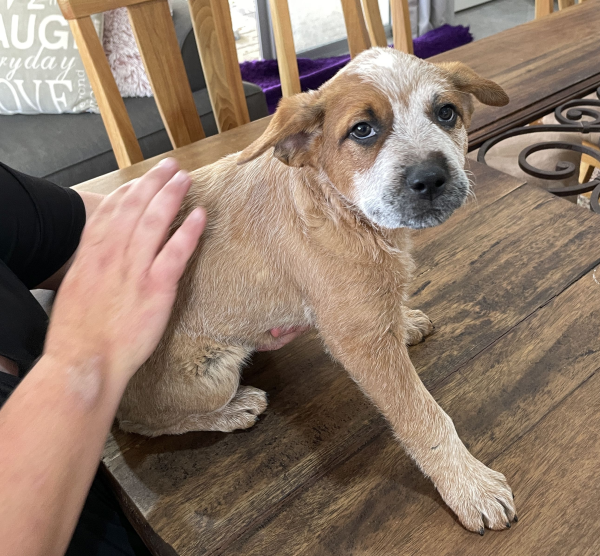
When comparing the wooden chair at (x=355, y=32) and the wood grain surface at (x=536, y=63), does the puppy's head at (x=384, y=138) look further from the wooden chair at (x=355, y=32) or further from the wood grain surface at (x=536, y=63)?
the wooden chair at (x=355, y=32)

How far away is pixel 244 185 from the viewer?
3.43 ft

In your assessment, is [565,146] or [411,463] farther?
[565,146]

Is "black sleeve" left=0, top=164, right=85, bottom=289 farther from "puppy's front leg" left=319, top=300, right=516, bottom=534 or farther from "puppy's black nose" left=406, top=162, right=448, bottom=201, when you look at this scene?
"puppy's black nose" left=406, top=162, right=448, bottom=201

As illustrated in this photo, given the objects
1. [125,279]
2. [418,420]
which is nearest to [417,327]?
[418,420]

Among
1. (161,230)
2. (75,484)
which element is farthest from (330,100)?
(75,484)

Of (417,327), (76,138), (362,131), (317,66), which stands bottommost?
(317,66)

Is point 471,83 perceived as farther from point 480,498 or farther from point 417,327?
point 480,498

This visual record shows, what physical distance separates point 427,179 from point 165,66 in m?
1.36

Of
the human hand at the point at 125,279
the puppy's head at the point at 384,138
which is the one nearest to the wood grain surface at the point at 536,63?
the puppy's head at the point at 384,138

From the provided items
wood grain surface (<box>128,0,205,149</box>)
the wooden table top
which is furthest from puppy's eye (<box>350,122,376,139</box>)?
wood grain surface (<box>128,0,205,149</box>)

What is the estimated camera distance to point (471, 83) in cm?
105

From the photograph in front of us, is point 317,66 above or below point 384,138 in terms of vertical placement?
below

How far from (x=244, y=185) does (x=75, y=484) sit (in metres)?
0.63

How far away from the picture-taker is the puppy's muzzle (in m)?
0.88
